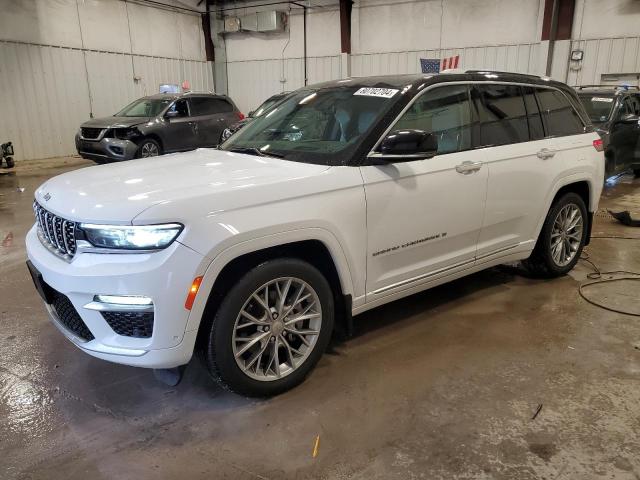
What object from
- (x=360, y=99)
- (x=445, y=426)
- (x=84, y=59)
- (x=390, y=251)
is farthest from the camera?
(x=84, y=59)

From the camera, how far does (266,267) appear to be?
2520mm

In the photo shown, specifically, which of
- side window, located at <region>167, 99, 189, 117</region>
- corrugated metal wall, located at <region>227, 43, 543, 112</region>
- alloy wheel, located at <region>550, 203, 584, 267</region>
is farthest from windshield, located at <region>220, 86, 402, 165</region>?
corrugated metal wall, located at <region>227, 43, 543, 112</region>

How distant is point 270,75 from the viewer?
17688 mm

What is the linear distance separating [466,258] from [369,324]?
826mm

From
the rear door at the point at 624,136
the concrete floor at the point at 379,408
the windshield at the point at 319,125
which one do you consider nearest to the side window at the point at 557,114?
the concrete floor at the point at 379,408

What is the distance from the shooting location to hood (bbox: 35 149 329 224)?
2.30 metres

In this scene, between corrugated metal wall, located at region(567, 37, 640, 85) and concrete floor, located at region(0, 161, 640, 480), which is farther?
corrugated metal wall, located at region(567, 37, 640, 85)

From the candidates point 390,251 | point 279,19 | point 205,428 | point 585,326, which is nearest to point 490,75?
point 390,251

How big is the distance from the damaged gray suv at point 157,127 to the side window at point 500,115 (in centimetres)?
831

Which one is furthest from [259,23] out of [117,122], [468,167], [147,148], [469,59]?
[468,167]

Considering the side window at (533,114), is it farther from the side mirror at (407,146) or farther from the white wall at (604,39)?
the white wall at (604,39)

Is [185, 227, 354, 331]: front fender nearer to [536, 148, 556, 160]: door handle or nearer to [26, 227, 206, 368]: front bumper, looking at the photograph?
[26, 227, 206, 368]: front bumper

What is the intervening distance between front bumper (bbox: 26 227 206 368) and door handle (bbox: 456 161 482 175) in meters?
1.85

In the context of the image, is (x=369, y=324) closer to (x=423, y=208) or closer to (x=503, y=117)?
(x=423, y=208)
